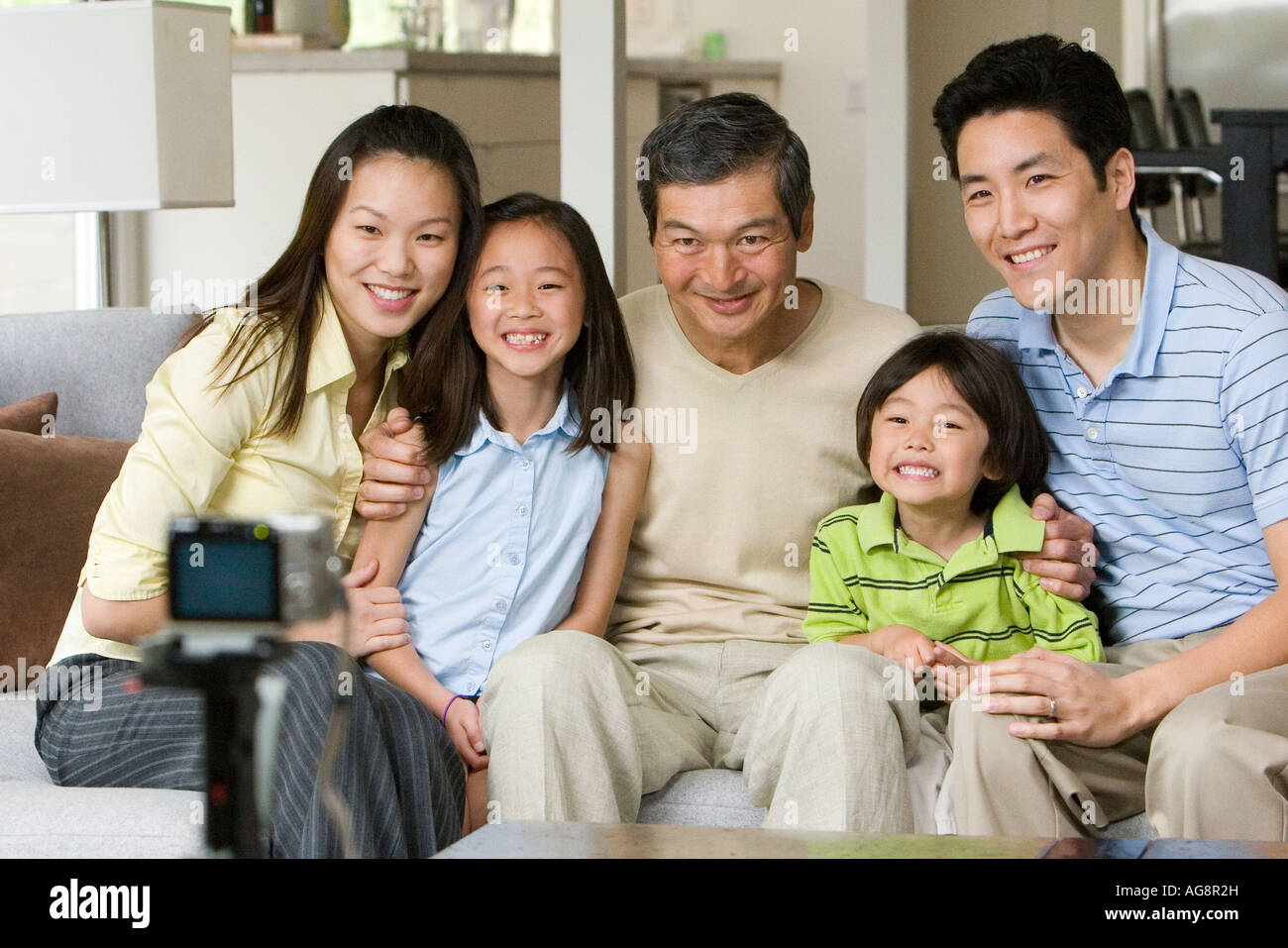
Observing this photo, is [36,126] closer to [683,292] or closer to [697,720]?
[683,292]

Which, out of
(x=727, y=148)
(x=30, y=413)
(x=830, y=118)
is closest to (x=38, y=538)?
(x=30, y=413)

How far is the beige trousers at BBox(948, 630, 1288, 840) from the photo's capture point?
56.6 inches

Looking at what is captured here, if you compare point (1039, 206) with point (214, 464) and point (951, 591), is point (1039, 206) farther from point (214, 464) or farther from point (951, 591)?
point (214, 464)

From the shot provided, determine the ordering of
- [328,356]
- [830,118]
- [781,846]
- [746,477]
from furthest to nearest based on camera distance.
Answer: [830,118] < [746,477] < [328,356] < [781,846]

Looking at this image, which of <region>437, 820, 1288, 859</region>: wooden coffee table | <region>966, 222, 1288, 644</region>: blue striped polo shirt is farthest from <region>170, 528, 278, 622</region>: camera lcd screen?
<region>966, 222, 1288, 644</region>: blue striped polo shirt

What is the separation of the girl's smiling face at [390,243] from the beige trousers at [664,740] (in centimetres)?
44

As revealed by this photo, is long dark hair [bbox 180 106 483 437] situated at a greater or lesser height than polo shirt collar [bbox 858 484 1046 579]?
greater

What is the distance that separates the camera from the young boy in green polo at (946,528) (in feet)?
5.68

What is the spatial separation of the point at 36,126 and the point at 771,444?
1.10 m

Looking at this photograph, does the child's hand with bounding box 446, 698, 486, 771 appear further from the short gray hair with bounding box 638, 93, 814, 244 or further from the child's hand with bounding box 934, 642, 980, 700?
the short gray hair with bounding box 638, 93, 814, 244

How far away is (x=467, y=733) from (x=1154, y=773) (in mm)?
744

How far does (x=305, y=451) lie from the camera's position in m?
1.75

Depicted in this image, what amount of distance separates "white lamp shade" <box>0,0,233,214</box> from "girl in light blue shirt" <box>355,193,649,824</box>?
517mm
